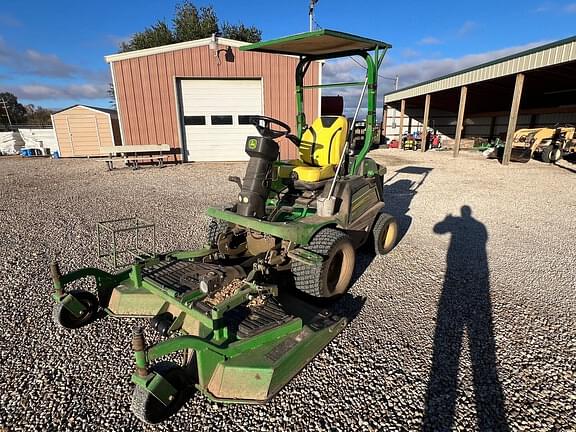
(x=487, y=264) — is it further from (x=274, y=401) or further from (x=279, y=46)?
(x=279, y=46)

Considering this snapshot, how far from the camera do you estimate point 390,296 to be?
3.36 metres

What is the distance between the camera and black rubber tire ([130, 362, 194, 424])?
179 cm

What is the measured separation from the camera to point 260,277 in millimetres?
2830

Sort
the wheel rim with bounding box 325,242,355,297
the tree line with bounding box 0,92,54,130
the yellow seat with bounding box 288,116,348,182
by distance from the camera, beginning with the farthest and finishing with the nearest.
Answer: the tree line with bounding box 0,92,54,130 < the yellow seat with bounding box 288,116,348,182 < the wheel rim with bounding box 325,242,355,297

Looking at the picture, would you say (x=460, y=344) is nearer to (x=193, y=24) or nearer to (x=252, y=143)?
(x=252, y=143)

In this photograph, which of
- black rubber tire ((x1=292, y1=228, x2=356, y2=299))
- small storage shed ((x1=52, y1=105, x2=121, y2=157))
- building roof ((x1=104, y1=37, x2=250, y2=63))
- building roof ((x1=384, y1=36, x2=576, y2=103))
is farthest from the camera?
small storage shed ((x1=52, y1=105, x2=121, y2=157))

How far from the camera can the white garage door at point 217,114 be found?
12.4 meters

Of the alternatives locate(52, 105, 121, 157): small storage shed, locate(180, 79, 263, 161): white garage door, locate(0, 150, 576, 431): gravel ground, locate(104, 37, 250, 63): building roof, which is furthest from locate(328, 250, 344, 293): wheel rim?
locate(52, 105, 121, 157): small storage shed

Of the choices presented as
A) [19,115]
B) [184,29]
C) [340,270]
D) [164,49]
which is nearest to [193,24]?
[184,29]

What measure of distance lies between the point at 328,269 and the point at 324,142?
1561 millimetres

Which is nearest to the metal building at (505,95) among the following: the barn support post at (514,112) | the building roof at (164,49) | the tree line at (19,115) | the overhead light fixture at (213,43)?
the barn support post at (514,112)

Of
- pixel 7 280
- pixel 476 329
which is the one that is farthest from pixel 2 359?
pixel 476 329

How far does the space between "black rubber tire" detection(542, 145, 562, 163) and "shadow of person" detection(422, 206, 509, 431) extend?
11729 millimetres

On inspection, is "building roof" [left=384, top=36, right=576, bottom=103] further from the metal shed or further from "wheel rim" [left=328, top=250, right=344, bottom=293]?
"wheel rim" [left=328, top=250, right=344, bottom=293]
